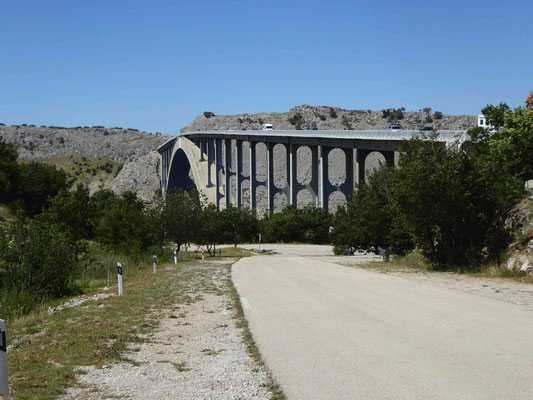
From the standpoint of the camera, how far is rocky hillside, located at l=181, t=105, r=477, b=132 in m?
179

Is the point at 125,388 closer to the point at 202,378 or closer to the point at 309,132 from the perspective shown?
the point at 202,378

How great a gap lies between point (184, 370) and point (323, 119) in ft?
603

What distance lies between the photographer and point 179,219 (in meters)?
50.8

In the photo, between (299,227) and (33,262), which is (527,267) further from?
(299,227)

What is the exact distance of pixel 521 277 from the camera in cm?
1831

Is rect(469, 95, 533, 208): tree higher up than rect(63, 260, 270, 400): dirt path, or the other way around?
rect(469, 95, 533, 208): tree

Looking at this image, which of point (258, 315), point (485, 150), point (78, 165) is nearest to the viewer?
point (258, 315)

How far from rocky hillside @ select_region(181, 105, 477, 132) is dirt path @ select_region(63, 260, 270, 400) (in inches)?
6618

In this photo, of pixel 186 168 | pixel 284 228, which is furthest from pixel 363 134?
pixel 186 168

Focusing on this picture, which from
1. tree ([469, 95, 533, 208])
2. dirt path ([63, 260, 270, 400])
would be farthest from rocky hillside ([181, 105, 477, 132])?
dirt path ([63, 260, 270, 400])

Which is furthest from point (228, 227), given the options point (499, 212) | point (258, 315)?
point (258, 315)

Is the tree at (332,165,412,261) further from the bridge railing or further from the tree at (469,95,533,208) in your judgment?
the tree at (469,95,533,208)

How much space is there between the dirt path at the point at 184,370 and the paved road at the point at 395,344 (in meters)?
0.41

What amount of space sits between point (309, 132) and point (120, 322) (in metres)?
66.8
